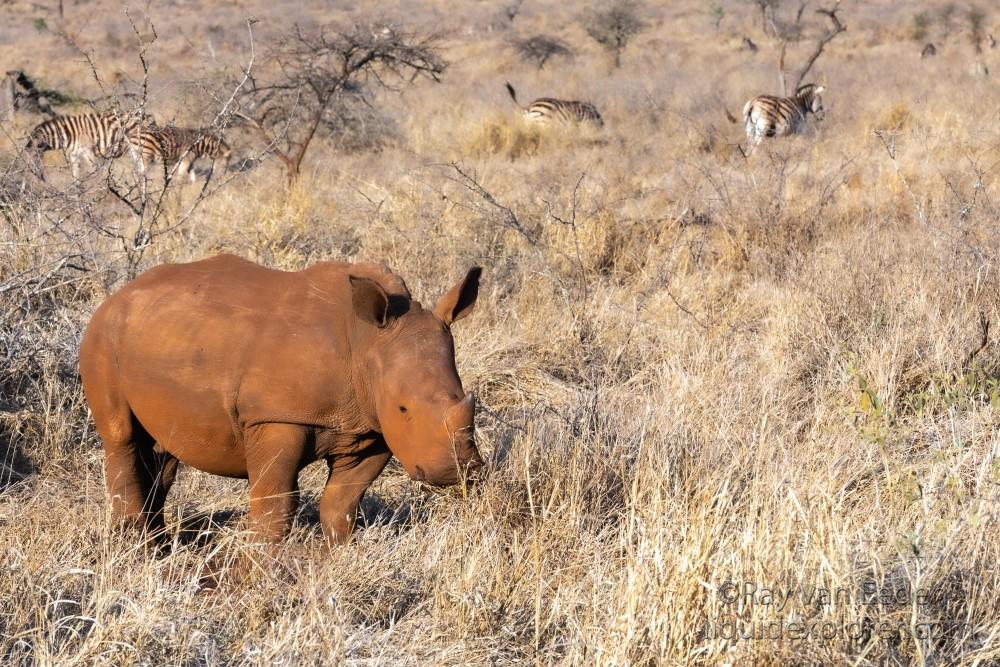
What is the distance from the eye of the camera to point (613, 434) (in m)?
4.88

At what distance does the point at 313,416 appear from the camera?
3.75 m

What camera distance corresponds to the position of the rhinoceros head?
355cm

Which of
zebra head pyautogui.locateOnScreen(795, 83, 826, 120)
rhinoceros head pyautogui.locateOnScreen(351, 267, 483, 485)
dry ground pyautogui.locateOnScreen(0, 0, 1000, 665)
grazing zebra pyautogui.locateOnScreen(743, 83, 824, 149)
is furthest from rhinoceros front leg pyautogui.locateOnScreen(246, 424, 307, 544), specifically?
zebra head pyautogui.locateOnScreen(795, 83, 826, 120)

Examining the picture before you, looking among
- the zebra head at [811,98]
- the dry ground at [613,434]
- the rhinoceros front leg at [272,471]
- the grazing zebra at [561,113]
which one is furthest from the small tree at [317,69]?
the rhinoceros front leg at [272,471]

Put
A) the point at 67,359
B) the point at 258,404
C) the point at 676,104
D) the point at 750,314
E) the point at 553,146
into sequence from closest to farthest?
the point at 258,404
the point at 67,359
the point at 750,314
the point at 553,146
the point at 676,104

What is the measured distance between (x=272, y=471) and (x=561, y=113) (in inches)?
524

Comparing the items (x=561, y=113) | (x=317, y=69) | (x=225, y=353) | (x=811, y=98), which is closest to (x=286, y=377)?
(x=225, y=353)

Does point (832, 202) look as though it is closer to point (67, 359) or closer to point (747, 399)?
point (747, 399)

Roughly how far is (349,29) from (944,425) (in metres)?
10.9

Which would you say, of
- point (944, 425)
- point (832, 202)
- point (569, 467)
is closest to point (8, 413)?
point (569, 467)

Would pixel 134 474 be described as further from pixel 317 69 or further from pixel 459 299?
pixel 317 69

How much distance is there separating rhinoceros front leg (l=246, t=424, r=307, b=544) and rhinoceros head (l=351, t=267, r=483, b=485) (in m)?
0.30

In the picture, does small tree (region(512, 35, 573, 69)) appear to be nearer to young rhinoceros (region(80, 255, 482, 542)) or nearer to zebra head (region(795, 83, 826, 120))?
zebra head (region(795, 83, 826, 120))

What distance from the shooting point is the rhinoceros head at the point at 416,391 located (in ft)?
11.6
